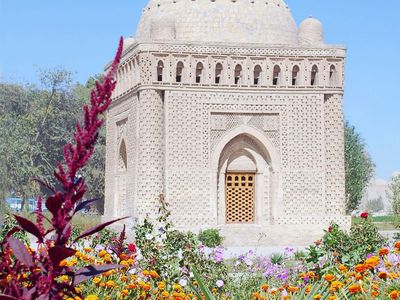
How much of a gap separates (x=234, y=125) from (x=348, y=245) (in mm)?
12666

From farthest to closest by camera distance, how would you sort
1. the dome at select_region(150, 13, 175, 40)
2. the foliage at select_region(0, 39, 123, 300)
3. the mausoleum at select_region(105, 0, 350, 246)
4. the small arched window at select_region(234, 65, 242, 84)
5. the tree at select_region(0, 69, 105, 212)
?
the tree at select_region(0, 69, 105, 212)
the small arched window at select_region(234, 65, 242, 84)
the dome at select_region(150, 13, 175, 40)
the mausoleum at select_region(105, 0, 350, 246)
the foliage at select_region(0, 39, 123, 300)

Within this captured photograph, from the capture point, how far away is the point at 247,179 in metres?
22.3

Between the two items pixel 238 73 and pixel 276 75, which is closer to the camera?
pixel 238 73

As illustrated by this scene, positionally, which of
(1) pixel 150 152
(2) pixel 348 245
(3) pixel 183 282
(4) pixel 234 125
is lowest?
(3) pixel 183 282

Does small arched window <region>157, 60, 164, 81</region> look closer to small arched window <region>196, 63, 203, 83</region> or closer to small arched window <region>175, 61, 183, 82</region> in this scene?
small arched window <region>175, 61, 183, 82</region>

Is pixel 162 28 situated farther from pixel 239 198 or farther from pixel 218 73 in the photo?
Answer: pixel 239 198

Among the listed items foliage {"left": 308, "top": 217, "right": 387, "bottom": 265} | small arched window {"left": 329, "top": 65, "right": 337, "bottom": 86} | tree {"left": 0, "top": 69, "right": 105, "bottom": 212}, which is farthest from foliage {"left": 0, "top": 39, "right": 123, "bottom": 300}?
tree {"left": 0, "top": 69, "right": 105, "bottom": 212}

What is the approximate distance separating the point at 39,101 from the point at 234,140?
18.9 meters

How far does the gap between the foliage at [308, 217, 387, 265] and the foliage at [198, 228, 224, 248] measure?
8.81m

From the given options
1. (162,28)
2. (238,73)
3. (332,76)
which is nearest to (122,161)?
(162,28)

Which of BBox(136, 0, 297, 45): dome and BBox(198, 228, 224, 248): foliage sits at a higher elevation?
BBox(136, 0, 297, 45): dome

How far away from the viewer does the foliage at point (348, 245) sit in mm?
8422

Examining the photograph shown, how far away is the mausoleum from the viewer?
20.9 metres

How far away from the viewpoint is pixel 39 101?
126 feet
